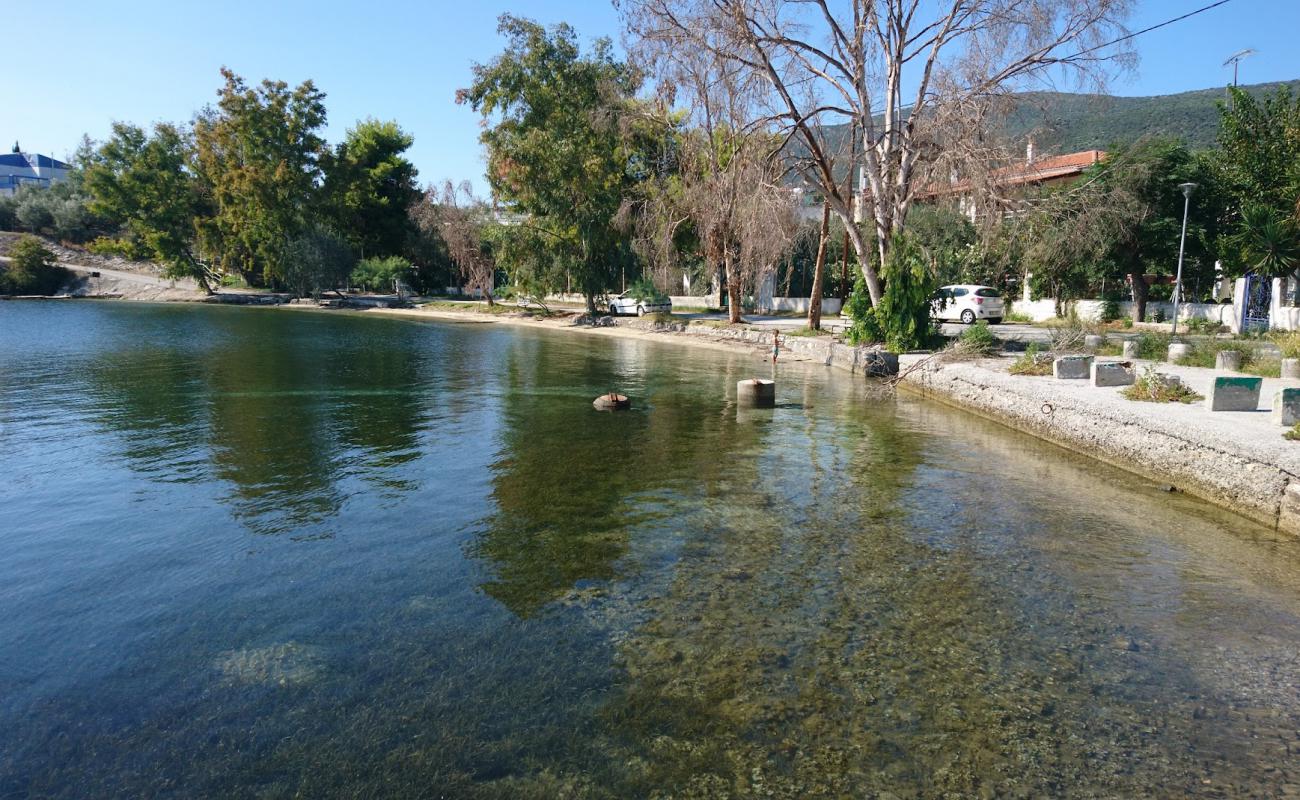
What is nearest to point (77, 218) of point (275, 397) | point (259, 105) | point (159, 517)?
point (259, 105)

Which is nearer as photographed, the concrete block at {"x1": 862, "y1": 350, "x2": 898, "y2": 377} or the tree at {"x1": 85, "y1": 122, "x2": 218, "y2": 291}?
the concrete block at {"x1": 862, "y1": 350, "x2": 898, "y2": 377}

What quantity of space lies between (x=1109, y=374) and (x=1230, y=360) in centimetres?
304

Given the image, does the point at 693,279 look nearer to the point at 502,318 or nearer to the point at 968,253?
the point at 502,318

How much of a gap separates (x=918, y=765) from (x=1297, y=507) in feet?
20.4

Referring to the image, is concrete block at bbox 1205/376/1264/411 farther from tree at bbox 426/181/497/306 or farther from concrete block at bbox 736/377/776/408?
tree at bbox 426/181/497/306

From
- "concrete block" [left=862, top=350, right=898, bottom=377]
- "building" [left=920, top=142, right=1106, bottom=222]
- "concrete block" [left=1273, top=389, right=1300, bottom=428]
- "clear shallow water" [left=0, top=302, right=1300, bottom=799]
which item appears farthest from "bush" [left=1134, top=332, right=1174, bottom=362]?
"concrete block" [left=1273, top=389, right=1300, bottom=428]

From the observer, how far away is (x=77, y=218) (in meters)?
78.7

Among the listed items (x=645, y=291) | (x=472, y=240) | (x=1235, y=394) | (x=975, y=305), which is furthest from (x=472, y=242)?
(x=1235, y=394)

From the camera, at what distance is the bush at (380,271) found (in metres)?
61.1

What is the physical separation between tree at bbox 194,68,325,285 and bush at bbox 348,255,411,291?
5.15 m

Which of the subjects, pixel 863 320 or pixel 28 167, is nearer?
pixel 863 320

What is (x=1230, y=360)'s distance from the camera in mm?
14836

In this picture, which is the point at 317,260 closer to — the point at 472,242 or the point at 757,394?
the point at 472,242

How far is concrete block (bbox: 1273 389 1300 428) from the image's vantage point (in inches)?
380
